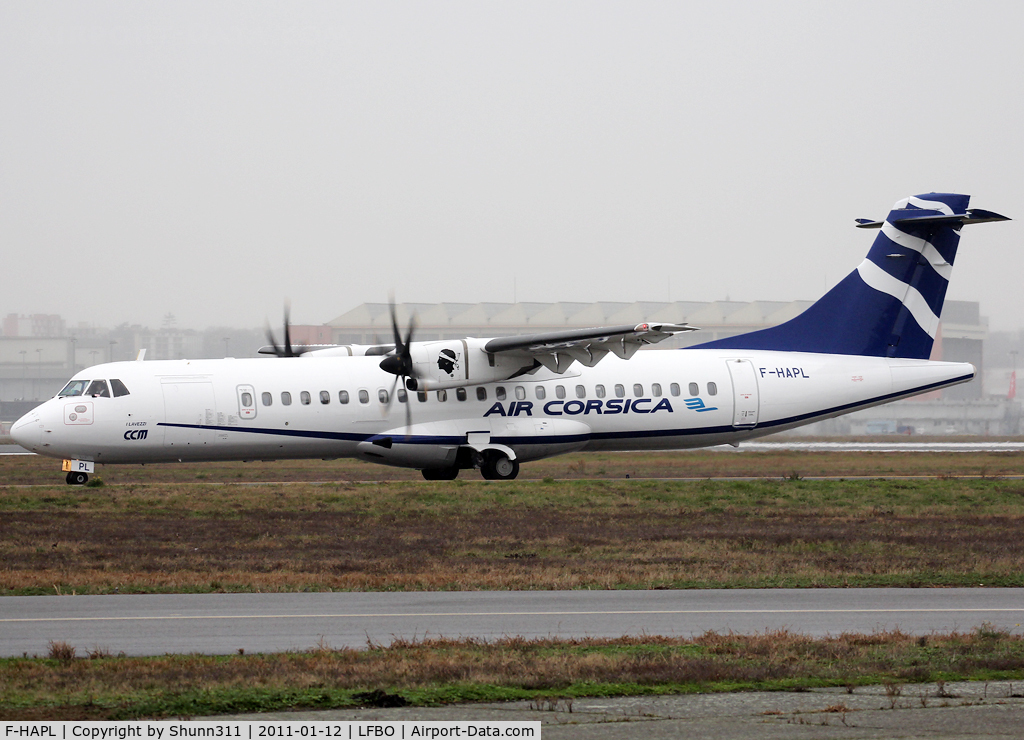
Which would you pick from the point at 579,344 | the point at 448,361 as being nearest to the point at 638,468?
the point at 579,344

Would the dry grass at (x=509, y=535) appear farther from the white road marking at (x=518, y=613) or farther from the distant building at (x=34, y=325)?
the distant building at (x=34, y=325)

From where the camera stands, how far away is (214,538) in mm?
20688

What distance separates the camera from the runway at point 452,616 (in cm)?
1149

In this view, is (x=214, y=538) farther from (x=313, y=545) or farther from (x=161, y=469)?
(x=161, y=469)

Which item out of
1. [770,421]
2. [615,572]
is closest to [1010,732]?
[615,572]

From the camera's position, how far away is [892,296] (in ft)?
111

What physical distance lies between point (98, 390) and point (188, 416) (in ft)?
7.74

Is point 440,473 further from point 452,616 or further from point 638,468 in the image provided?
point 452,616

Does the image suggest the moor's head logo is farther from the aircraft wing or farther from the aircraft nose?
the aircraft nose

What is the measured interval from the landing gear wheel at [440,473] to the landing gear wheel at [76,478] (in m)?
8.93

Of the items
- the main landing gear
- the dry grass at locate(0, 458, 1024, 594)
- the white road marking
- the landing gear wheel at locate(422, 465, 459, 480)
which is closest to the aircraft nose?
the dry grass at locate(0, 458, 1024, 594)

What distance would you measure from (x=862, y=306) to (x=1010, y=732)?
2745 centimetres

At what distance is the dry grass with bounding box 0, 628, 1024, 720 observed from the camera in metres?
8.57

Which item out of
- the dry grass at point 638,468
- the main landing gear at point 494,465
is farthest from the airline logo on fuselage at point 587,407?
the dry grass at point 638,468
